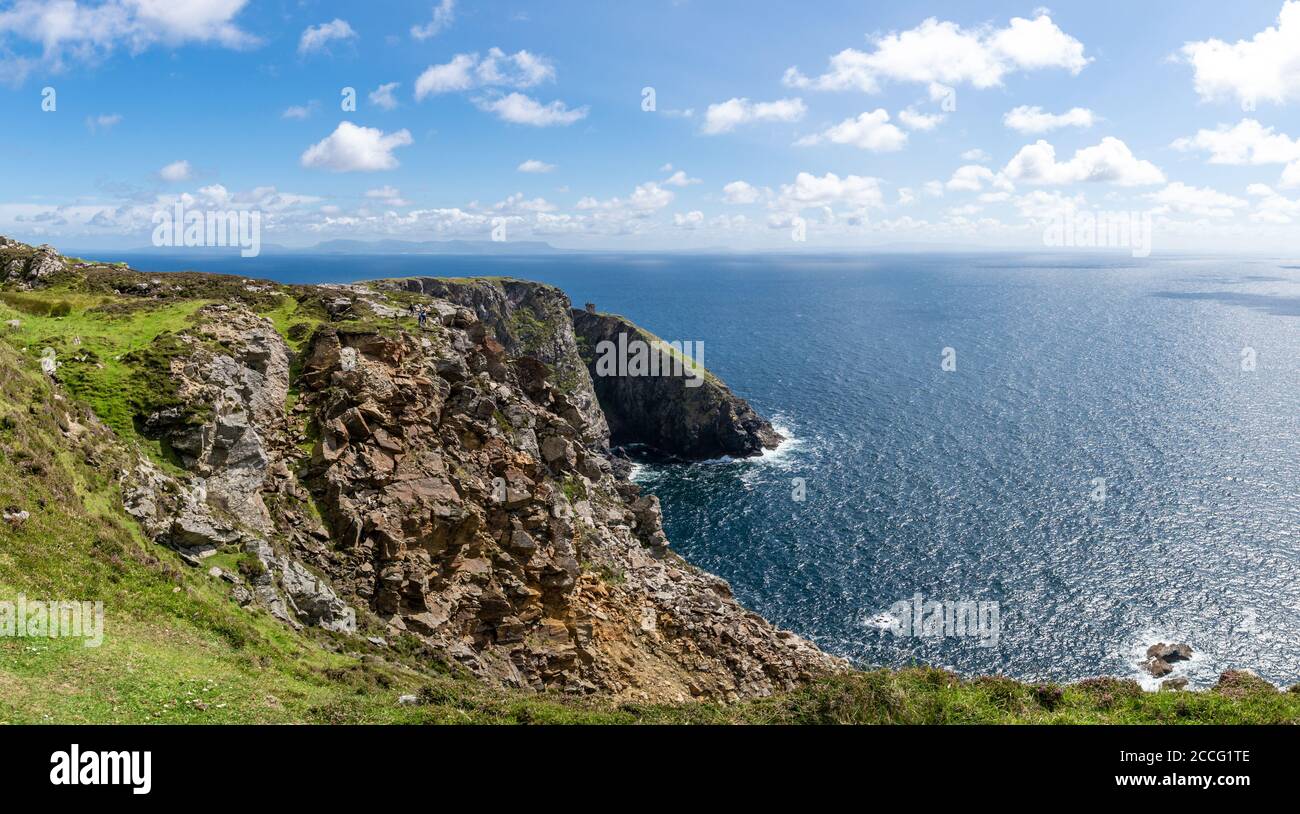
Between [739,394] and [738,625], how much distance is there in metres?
110

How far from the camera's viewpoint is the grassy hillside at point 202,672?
830 inches

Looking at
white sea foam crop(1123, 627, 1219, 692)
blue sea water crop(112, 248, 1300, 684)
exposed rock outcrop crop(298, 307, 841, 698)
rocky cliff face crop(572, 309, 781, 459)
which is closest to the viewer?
exposed rock outcrop crop(298, 307, 841, 698)

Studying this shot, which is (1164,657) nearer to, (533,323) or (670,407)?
(670,407)

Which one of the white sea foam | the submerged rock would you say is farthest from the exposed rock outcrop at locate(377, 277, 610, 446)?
the submerged rock

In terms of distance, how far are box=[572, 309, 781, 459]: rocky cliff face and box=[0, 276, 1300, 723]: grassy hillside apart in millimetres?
99803

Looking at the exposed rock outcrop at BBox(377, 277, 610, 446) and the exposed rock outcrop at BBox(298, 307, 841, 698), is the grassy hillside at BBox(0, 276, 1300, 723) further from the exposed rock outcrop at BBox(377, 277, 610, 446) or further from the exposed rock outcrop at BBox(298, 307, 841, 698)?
the exposed rock outcrop at BBox(377, 277, 610, 446)

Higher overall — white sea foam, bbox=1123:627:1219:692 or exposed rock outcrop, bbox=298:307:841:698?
exposed rock outcrop, bbox=298:307:841:698

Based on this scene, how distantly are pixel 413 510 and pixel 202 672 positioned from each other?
62.8 feet

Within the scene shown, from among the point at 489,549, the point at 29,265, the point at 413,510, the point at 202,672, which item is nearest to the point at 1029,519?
the point at 489,549

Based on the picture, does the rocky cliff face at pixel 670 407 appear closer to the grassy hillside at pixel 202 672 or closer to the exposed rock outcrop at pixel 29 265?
the exposed rock outcrop at pixel 29 265

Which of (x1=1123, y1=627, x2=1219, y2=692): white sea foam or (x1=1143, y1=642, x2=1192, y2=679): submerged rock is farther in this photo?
(x1=1143, y1=642, x2=1192, y2=679): submerged rock

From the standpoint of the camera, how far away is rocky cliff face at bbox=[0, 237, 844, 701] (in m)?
35.4
